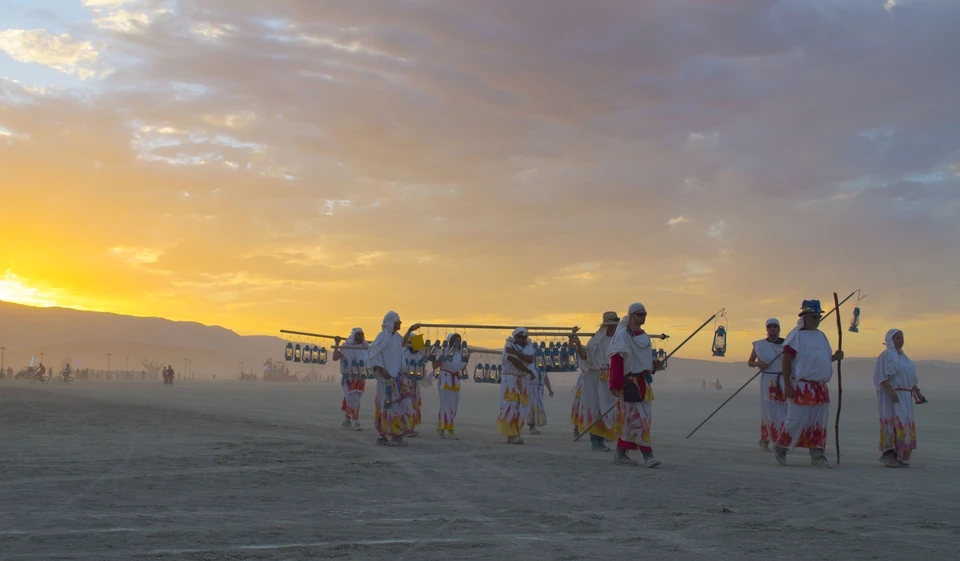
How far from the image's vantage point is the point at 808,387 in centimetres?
1323

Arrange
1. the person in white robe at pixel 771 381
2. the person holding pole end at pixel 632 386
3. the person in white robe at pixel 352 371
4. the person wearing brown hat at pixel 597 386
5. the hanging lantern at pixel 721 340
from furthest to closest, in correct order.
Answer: the person in white robe at pixel 352 371, the hanging lantern at pixel 721 340, the person wearing brown hat at pixel 597 386, the person in white robe at pixel 771 381, the person holding pole end at pixel 632 386

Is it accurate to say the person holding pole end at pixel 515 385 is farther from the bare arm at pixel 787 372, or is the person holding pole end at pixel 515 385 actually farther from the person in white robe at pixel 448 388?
the bare arm at pixel 787 372

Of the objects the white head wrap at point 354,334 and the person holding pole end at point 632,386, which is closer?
the person holding pole end at point 632,386

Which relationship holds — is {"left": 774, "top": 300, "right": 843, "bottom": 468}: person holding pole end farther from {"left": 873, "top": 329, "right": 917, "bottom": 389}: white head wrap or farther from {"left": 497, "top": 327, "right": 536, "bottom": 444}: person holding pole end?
{"left": 497, "top": 327, "right": 536, "bottom": 444}: person holding pole end

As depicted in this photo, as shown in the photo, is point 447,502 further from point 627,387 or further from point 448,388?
point 448,388

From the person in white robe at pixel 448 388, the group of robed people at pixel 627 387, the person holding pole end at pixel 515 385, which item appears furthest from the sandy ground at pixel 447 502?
the person in white robe at pixel 448 388

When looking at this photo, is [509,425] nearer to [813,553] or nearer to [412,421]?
[412,421]

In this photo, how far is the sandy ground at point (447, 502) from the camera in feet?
22.9

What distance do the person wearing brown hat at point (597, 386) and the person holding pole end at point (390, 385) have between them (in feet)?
11.4

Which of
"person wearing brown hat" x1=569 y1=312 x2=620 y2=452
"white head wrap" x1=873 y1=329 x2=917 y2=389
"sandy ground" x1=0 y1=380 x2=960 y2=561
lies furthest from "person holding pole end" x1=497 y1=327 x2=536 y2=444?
"white head wrap" x1=873 y1=329 x2=917 y2=389

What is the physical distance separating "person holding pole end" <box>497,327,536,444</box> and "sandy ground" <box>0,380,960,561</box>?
90cm

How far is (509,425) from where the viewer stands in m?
17.0

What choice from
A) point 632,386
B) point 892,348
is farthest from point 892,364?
point 632,386

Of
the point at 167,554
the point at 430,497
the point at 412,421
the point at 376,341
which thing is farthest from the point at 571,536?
the point at 412,421
